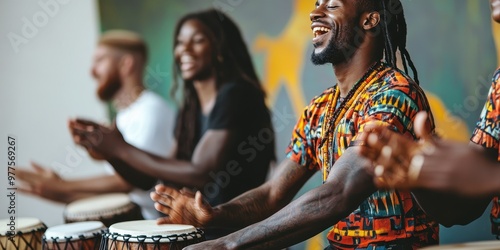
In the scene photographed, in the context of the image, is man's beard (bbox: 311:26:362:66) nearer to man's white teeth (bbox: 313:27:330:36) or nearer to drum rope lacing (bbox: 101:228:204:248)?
man's white teeth (bbox: 313:27:330:36)

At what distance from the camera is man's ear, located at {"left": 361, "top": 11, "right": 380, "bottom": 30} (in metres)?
3.17

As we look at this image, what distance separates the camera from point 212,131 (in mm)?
4691

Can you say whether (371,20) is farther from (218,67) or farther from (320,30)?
(218,67)

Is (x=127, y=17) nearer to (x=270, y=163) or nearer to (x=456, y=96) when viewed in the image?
(x=270, y=163)

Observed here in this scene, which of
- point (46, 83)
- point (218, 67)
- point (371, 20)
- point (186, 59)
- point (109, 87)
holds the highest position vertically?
point (46, 83)

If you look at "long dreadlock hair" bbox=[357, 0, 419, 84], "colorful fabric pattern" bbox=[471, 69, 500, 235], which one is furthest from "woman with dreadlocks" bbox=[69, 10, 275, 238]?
"colorful fabric pattern" bbox=[471, 69, 500, 235]

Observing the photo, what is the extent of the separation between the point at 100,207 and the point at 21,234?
1.33m

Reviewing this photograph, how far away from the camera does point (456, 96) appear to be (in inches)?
169

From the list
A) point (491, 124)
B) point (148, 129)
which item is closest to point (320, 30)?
point (491, 124)

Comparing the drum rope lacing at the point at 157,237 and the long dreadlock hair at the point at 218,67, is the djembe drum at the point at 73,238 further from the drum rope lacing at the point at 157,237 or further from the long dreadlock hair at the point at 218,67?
the long dreadlock hair at the point at 218,67

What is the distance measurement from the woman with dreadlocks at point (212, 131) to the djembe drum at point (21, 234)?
79 cm

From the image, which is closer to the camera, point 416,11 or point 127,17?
point 416,11

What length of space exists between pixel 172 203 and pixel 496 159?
146cm

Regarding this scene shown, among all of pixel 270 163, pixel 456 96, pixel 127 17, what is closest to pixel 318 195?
pixel 456 96
